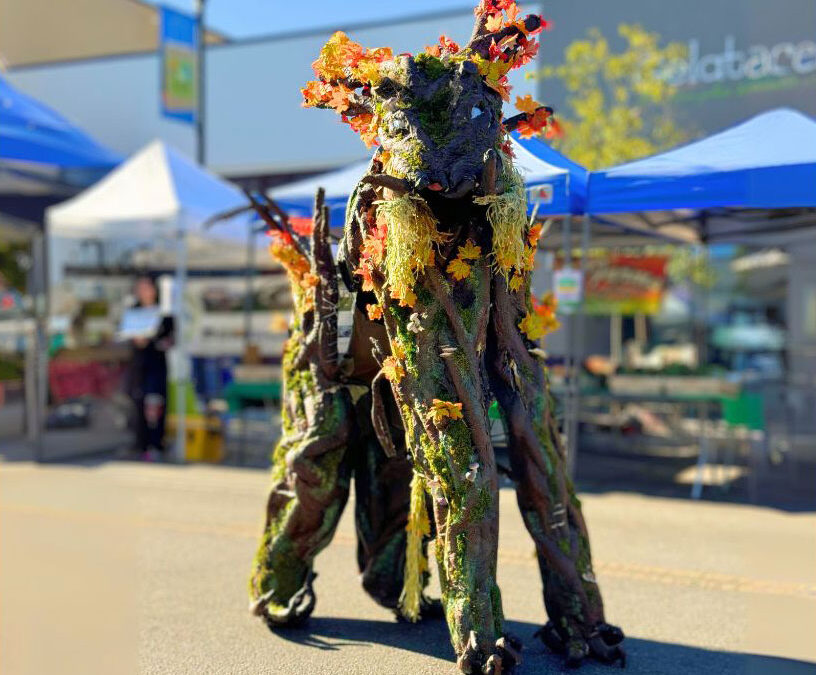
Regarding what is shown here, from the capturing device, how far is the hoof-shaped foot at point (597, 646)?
13.2 ft

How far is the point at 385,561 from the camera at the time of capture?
484cm

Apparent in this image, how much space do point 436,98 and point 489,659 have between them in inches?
90.1

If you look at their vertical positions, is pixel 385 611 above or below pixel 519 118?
below

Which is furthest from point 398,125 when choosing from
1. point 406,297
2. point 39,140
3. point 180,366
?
point 39,140

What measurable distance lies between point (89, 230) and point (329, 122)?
707 centimetres

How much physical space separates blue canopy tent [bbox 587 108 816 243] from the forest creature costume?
7.68ft

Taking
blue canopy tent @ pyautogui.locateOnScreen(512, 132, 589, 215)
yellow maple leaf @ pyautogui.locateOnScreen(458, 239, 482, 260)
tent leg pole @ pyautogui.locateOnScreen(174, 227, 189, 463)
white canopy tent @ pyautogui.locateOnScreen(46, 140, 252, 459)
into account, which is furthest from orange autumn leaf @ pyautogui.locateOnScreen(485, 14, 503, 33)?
tent leg pole @ pyautogui.locateOnScreen(174, 227, 189, 463)

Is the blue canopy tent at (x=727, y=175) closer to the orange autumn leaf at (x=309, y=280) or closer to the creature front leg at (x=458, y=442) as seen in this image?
the orange autumn leaf at (x=309, y=280)

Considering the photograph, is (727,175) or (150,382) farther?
(150,382)

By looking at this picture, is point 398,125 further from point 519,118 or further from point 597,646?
point 597,646

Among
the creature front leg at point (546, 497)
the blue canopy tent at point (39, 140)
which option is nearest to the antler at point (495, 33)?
the creature front leg at point (546, 497)

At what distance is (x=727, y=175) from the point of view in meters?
5.96

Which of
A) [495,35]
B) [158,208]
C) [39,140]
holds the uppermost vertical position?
[39,140]

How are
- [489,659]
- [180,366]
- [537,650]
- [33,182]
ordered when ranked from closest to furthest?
[489,659] → [537,650] → [180,366] → [33,182]
